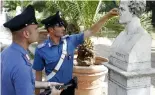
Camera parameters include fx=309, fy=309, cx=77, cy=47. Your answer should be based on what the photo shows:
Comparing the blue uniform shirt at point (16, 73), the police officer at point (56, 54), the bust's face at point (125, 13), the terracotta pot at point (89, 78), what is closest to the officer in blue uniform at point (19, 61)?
the blue uniform shirt at point (16, 73)

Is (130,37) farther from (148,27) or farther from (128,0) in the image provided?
Answer: (148,27)

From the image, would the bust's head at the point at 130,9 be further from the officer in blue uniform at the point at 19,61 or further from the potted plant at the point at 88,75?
the potted plant at the point at 88,75

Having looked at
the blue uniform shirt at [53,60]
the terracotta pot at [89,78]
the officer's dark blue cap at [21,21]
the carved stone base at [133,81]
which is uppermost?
the officer's dark blue cap at [21,21]

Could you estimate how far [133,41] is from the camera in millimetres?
3283

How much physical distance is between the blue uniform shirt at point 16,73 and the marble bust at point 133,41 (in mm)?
1278

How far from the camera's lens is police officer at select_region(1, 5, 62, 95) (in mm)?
2299

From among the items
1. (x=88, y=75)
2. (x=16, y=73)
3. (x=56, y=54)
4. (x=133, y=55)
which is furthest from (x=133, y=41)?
(x=88, y=75)

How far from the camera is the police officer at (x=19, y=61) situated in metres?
2.30

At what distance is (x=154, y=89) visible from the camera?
625 centimetres

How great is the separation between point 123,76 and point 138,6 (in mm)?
760

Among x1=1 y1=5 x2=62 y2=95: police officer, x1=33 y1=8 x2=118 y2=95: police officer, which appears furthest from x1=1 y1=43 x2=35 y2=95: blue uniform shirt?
x1=33 y1=8 x2=118 y2=95: police officer

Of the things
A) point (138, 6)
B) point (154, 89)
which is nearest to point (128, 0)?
point (138, 6)

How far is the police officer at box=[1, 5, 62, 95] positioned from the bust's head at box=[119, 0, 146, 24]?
115 cm

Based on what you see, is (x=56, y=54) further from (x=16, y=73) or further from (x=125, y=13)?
(x=16, y=73)
